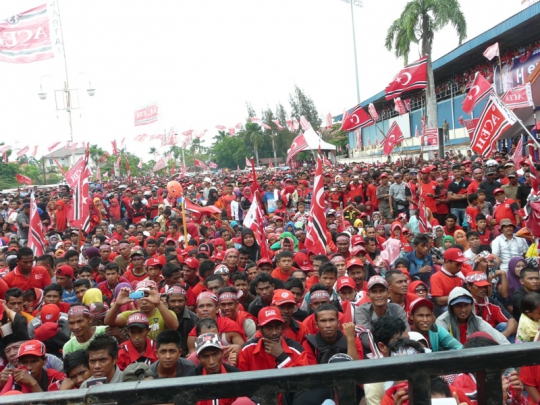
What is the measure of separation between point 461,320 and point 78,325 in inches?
131

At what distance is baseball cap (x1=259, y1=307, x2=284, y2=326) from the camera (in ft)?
13.9

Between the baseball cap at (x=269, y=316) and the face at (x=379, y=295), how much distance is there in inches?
39.2

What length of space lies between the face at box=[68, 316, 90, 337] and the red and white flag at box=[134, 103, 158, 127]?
29.6 metres

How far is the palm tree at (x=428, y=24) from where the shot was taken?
26906mm

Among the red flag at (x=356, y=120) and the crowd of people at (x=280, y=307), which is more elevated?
the red flag at (x=356, y=120)

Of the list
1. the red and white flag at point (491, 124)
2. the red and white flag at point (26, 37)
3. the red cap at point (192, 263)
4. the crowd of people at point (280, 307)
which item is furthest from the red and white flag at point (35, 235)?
the red and white flag at point (491, 124)

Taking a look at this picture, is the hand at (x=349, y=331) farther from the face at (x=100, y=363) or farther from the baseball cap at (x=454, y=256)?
the baseball cap at (x=454, y=256)

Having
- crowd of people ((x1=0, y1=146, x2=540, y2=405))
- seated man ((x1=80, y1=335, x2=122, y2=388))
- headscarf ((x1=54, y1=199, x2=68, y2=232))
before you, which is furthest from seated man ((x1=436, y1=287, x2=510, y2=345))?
headscarf ((x1=54, y1=199, x2=68, y2=232))

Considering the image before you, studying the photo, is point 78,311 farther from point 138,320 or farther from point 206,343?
point 206,343

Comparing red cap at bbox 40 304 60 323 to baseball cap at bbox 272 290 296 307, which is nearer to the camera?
baseball cap at bbox 272 290 296 307

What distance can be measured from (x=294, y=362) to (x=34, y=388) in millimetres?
1963

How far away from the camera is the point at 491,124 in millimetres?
10344

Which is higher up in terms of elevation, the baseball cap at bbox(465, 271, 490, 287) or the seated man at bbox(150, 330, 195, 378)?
the baseball cap at bbox(465, 271, 490, 287)

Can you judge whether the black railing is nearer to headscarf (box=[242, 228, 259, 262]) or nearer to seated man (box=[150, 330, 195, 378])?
seated man (box=[150, 330, 195, 378])
